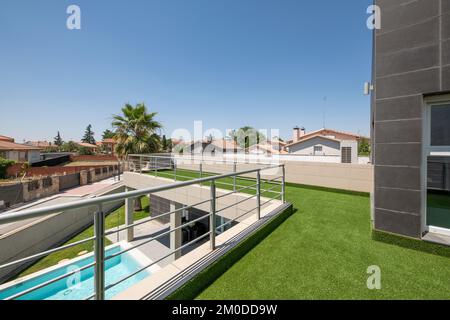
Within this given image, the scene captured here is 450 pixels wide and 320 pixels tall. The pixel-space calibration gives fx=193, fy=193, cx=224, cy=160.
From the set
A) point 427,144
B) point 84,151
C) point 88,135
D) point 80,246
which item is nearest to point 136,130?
point 80,246

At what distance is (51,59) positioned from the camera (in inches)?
287

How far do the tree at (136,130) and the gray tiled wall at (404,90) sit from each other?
1138cm

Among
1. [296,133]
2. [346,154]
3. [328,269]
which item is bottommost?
[328,269]

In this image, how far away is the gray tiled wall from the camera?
2.32m

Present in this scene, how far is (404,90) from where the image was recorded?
2527 millimetres

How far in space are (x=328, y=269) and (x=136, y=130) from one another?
12097mm

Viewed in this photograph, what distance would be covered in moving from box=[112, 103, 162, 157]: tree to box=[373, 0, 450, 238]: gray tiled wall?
11.4 m

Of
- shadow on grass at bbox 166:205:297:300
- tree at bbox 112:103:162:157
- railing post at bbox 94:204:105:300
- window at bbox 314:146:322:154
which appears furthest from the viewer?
window at bbox 314:146:322:154

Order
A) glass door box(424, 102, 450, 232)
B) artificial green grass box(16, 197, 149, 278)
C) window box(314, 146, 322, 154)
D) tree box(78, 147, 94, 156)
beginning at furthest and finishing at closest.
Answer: tree box(78, 147, 94, 156)
window box(314, 146, 322, 154)
artificial green grass box(16, 197, 149, 278)
glass door box(424, 102, 450, 232)

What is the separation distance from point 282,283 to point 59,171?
27400 mm

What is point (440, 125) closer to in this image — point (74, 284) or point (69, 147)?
point (74, 284)

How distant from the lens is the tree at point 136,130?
37.7 ft

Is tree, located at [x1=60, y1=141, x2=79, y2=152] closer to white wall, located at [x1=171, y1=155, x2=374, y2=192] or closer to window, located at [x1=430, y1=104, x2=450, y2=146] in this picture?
white wall, located at [x1=171, y1=155, x2=374, y2=192]

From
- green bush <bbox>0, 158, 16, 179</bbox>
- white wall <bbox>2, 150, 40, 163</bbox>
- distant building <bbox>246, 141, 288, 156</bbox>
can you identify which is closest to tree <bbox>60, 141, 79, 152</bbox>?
white wall <bbox>2, 150, 40, 163</bbox>
